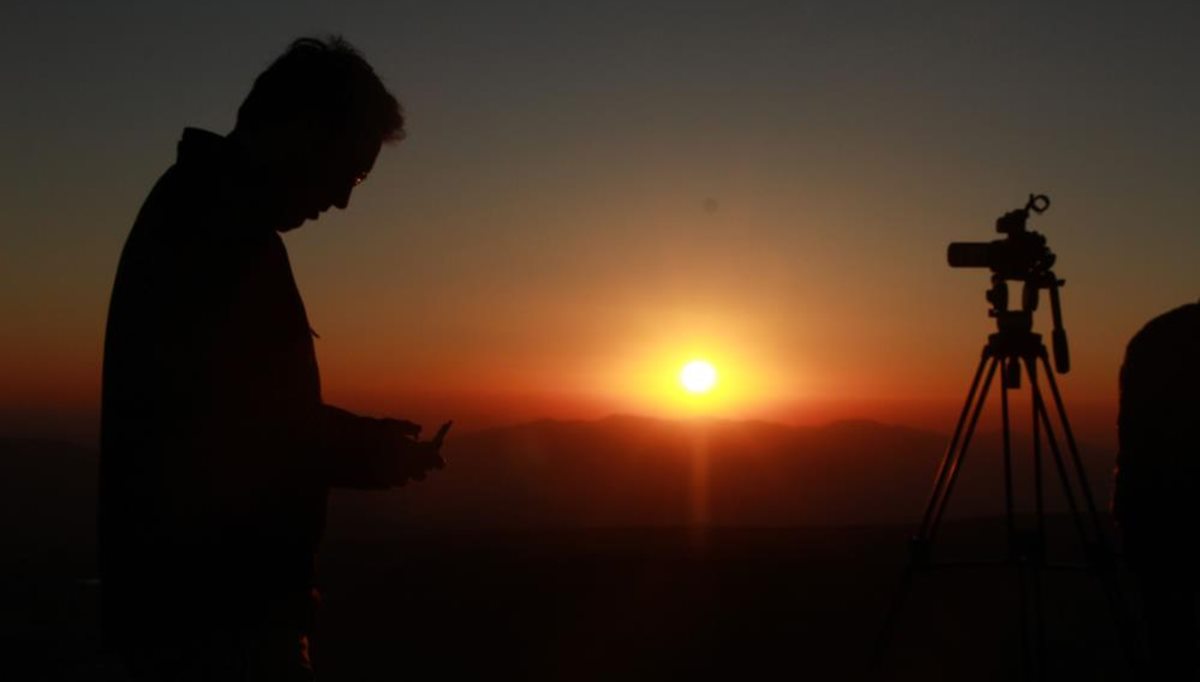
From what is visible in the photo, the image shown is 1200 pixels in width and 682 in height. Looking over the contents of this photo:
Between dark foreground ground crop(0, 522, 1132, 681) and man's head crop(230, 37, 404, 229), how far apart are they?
5.63 meters

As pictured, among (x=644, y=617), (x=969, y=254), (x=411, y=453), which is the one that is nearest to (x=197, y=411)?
(x=411, y=453)

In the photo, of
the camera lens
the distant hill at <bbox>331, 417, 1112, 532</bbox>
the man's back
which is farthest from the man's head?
the distant hill at <bbox>331, 417, 1112, 532</bbox>

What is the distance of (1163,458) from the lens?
4.77m

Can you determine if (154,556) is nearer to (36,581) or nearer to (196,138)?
(196,138)

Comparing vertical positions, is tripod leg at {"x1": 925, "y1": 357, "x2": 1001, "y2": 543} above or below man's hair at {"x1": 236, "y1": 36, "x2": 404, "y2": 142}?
below

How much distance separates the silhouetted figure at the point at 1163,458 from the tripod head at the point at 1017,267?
1.73 metres

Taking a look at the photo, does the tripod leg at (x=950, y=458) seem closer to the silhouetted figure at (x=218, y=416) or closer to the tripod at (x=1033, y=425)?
the tripod at (x=1033, y=425)

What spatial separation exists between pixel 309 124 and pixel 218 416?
750mm

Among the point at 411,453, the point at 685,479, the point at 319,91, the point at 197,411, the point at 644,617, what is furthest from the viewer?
the point at 685,479

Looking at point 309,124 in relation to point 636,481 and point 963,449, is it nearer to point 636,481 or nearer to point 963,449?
point 963,449

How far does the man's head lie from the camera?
266cm

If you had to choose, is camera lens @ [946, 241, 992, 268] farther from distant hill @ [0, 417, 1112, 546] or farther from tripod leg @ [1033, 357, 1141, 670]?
distant hill @ [0, 417, 1112, 546]

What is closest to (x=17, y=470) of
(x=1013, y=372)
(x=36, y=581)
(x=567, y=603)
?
(x=36, y=581)

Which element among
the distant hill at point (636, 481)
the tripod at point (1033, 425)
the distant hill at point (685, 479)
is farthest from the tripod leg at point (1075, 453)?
the distant hill at point (685, 479)
